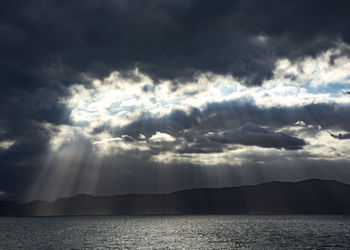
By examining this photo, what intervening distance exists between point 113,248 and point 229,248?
3072 cm

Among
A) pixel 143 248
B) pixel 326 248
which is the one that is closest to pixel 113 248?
pixel 143 248

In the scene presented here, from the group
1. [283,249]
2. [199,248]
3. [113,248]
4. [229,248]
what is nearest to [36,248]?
[113,248]

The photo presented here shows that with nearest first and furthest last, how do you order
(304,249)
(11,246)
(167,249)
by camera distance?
1. (304,249)
2. (167,249)
3. (11,246)

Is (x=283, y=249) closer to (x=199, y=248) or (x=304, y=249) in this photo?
(x=304, y=249)

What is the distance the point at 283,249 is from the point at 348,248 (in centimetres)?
1626

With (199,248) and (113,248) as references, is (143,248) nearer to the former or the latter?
(113,248)

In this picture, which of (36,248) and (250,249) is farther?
(36,248)

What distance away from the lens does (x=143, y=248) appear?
3359 inches

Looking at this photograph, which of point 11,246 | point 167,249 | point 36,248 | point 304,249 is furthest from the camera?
point 11,246

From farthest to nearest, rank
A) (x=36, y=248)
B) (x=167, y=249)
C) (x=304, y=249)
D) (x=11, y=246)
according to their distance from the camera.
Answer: (x=11, y=246) < (x=36, y=248) < (x=167, y=249) < (x=304, y=249)

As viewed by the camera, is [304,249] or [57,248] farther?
[57,248]

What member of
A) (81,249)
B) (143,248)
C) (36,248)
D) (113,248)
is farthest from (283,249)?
(36,248)

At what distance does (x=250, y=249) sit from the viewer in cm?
7775

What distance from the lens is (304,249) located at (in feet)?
250
